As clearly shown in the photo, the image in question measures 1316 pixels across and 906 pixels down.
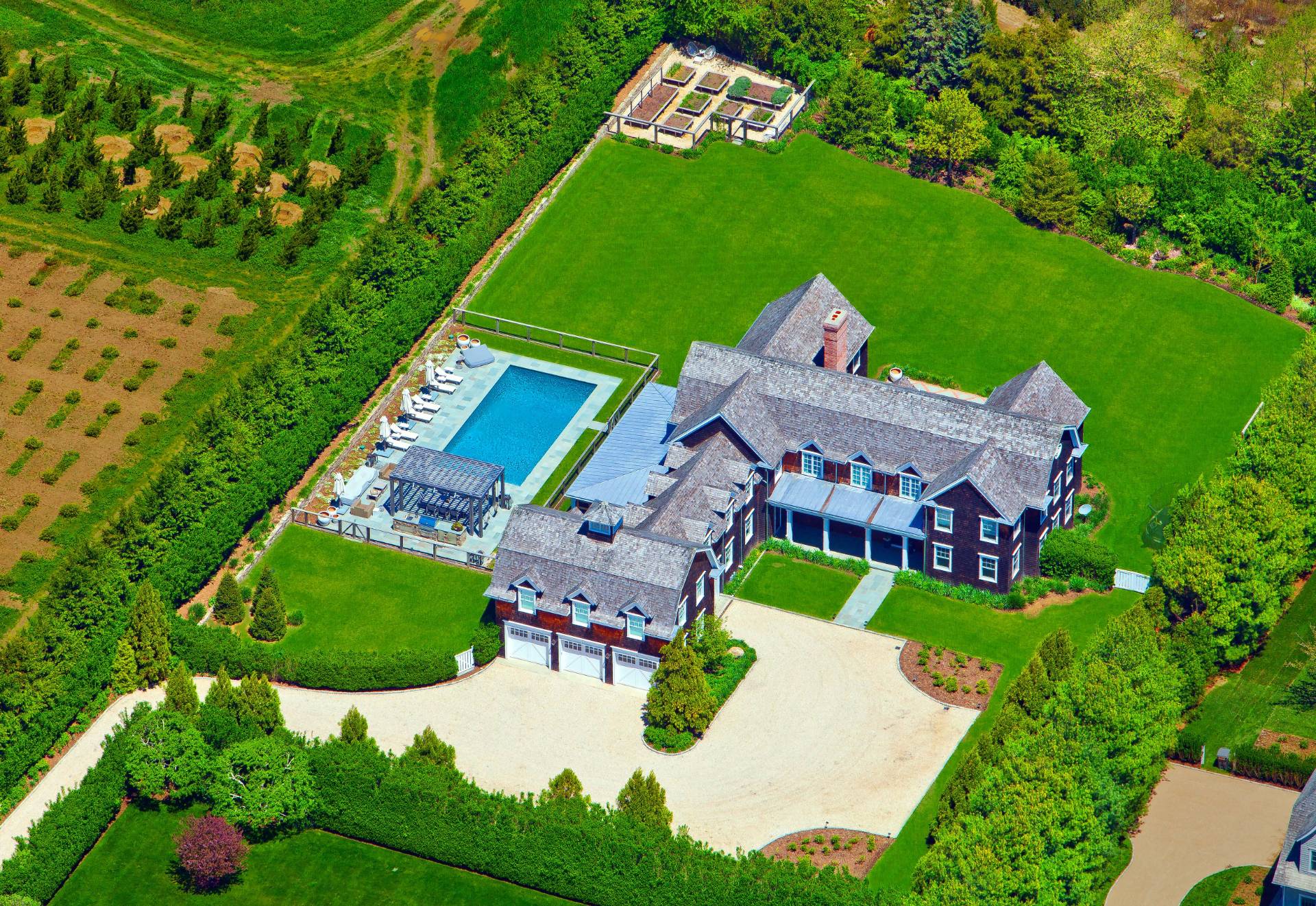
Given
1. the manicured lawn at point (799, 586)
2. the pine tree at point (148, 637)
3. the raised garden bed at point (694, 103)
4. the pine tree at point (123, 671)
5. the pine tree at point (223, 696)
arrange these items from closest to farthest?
the pine tree at point (223, 696), the pine tree at point (123, 671), the pine tree at point (148, 637), the manicured lawn at point (799, 586), the raised garden bed at point (694, 103)

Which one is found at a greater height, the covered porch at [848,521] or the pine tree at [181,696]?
the covered porch at [848,521]

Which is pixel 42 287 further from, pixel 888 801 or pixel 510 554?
pixel 888 801

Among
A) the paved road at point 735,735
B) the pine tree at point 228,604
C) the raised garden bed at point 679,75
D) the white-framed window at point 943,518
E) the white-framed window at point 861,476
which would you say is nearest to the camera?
the paved road at point 735,735

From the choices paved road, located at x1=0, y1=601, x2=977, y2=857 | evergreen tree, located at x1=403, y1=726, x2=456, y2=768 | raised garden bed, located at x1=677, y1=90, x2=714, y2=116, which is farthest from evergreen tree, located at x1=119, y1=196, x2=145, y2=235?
evergreen tree, located at x1=403, y1=726, x2=456, y2=768

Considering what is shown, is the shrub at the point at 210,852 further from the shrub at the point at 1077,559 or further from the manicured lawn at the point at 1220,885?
the shrub at the point at 1077,559

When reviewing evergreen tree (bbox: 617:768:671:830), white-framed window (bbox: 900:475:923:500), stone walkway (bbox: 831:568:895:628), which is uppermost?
white-framed window (bbox: 900:475:923:500)

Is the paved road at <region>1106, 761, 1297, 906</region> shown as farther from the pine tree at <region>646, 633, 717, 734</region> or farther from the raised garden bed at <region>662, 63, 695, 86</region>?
the raised garden bed at <region>662, 63, 695, 86</region>

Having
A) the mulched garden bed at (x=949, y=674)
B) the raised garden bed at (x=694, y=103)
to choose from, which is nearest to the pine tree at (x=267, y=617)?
the mulched garden bed at (x=949, y=674)
